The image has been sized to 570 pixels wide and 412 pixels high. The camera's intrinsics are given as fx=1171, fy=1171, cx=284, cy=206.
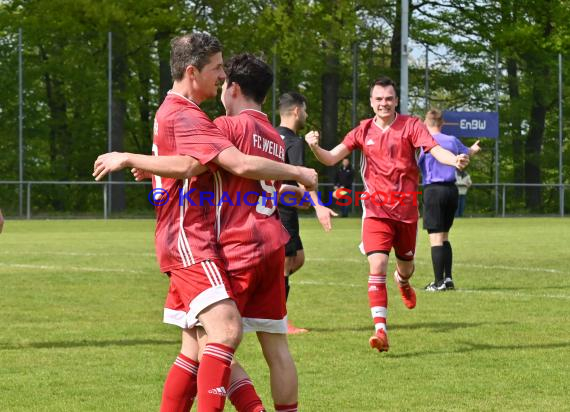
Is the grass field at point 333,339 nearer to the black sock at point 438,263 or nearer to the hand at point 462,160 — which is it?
the black sock at point 438,263

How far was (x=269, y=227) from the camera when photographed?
215 inches

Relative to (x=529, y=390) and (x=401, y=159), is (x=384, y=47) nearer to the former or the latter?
(x=401, y=159)

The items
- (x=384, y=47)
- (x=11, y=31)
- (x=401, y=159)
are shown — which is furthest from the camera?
(x=384, y=47)

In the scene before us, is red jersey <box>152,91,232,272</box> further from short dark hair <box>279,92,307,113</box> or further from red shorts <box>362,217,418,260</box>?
red shorts <box>362,217,418,260</box>

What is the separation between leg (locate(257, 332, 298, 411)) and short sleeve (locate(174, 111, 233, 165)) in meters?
0.97

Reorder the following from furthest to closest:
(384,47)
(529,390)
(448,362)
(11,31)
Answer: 1. (384,47)
2. (11,31)
3. (448,362)
4. (529,390)

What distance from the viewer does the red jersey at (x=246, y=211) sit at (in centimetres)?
539

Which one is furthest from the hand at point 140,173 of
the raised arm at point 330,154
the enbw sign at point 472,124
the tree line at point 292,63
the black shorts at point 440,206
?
the enbw sign at point 472,124

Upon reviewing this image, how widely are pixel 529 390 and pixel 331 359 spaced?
1764 millimetres

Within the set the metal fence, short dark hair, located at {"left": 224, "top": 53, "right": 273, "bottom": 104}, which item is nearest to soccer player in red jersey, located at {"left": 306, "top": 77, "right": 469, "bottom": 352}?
short dark hair, located at {"left": 224, "top": 53, "right": 273, "bottom": 104}

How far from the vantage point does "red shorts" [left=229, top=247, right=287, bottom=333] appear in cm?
546

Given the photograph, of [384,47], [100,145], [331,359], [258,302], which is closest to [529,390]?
[331,359]

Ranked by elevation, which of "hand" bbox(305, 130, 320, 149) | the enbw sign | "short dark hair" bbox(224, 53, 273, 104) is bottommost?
"hand" bbox(305, 130, 320, 149)

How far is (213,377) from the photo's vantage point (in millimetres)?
5188
